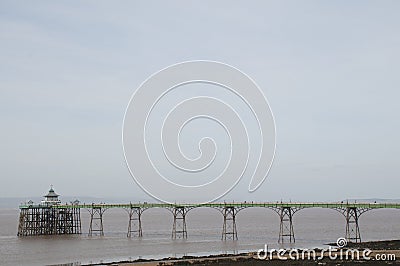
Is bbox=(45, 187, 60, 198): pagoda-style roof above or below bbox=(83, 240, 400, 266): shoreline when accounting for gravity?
above

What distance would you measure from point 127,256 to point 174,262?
31.7 feet

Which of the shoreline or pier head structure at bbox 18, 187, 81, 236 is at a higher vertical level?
pier head structure at bbox 18, 187, 81, 236

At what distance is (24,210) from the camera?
91.1 meters

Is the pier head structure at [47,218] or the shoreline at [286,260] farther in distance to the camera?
the pier head structure at [47,218]

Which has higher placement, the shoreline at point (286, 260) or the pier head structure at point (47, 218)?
the pier head structure at point (47, 218)

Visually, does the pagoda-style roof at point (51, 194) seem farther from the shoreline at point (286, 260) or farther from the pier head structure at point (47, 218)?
the shoreline at point (286, 260)

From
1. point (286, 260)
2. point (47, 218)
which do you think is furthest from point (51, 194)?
point (286, 260)

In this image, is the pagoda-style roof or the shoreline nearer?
the shoreline

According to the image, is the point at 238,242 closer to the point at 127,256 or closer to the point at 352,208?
the point at 352,208

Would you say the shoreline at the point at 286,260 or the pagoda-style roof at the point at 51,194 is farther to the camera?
the pagoda-style roof at the point at 51,194

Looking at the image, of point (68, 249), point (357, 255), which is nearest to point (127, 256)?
point (68, 249)

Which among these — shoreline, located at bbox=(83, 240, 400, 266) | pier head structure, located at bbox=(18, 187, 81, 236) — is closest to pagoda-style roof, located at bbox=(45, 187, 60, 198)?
pier head structure, located at bbox=(18, 187, 81, 236)

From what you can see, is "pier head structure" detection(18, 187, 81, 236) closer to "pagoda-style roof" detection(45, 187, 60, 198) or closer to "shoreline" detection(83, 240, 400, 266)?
"pagoda-style roof" detection(45, 187, 60, 198)

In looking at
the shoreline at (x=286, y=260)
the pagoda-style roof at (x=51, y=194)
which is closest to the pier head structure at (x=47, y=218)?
the pagoda-style roof at (x=51, y=194)
